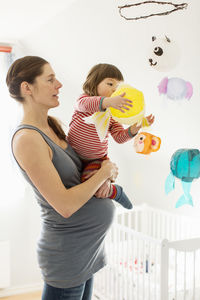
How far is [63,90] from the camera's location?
Answer: 3324 mm

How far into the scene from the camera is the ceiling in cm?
200

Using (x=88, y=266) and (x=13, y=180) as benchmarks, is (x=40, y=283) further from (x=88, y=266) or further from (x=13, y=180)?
(x=88, y=266)

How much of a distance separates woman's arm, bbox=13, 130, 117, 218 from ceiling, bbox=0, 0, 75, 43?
1156mm

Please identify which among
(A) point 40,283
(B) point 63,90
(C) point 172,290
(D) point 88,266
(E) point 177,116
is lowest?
(A) point 40,283

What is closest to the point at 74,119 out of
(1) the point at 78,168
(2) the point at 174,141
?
(1) the point at 78,168

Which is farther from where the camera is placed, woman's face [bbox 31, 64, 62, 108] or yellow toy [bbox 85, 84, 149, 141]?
yellow toy [bbox 85, 84, 149, 141]

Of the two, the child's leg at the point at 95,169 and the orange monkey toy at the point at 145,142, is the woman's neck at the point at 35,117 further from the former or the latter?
the orange monkey toy at the point at 145,142

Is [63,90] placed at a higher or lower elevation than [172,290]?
higher

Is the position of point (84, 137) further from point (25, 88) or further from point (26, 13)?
point (26, 13)

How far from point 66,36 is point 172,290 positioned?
5.40ft

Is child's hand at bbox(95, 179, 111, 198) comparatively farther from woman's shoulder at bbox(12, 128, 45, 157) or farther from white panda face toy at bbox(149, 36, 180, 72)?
white panda face toy at bbox(149, 36, 180, 72)

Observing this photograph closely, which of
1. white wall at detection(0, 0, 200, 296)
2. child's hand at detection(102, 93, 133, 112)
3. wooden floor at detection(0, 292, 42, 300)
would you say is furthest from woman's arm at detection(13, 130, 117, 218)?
wooden floor at detection(0, 292, 42, 300)

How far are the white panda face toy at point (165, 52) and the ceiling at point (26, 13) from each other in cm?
64

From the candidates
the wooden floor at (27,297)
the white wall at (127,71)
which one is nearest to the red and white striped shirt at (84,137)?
the white wall at (127,71)
